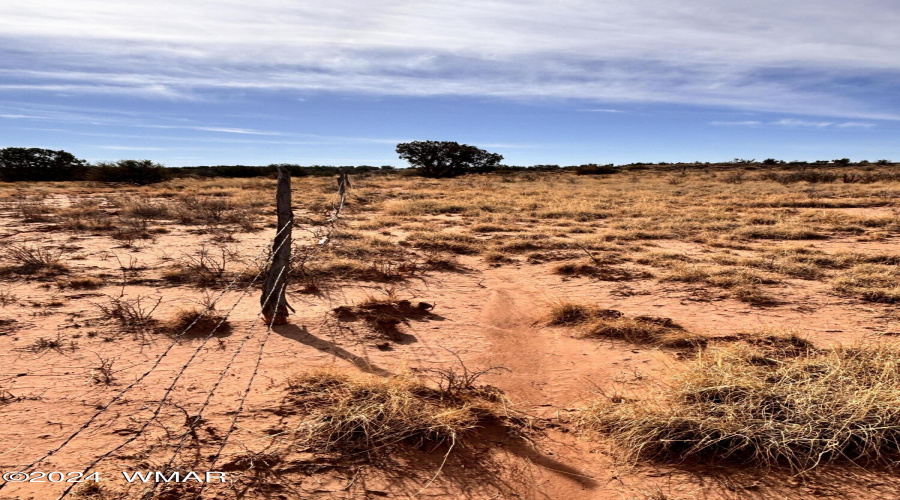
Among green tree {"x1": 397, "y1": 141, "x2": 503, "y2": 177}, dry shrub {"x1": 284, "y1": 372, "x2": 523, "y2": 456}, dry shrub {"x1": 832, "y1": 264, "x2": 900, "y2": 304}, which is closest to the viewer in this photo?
dry shrub {"x1": 284, "y1": 372, "x2": 523, "y2": 456}

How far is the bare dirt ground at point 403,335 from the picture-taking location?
3.04 metres

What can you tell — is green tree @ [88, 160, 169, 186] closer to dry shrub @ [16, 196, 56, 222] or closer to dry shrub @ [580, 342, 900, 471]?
dry shrub @ [16, 196, 56, 222]

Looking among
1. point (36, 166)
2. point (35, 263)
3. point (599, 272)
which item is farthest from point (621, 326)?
point (36, 166)

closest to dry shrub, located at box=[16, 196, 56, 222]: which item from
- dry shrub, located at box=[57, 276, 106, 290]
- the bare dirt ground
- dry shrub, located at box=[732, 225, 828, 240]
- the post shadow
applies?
the bare dirt ground

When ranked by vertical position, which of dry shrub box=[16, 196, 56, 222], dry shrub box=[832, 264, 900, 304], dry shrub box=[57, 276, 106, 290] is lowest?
dry shrub box=[57, 276, 106, 290]

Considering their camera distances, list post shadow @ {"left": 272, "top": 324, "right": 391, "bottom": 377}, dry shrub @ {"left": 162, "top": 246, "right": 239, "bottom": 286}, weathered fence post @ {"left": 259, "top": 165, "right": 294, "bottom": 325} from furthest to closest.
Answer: dry shrub @ {"left": 162, "top": 246, "right": 239, "bottom": 286} < weathered fence post @ {"left": 259, "top": 165, "right": 294, "bottom": 325} < post shadow @ {"left": 272, "top": 324, "right": 391, "bottom": 377}

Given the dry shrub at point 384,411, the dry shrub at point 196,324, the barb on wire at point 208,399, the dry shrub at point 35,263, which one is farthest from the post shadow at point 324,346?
the dry shrub at point 35,263

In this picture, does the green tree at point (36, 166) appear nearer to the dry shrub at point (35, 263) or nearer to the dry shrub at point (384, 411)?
the dry shrub at point (35, 263)

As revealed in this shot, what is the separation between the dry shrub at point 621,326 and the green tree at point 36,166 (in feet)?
130

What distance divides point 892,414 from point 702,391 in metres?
1.06

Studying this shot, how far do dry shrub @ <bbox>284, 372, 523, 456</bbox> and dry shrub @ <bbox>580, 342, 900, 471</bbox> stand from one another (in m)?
0.82

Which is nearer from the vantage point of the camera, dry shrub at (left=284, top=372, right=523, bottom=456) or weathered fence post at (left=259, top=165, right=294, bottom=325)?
dry shrub at (left=284, top=372, right=523, bottom=456)

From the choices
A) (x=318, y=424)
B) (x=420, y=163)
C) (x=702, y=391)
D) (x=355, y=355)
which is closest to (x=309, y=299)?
(x=355, y=355)

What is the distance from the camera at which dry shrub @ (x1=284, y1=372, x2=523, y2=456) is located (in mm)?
3338
